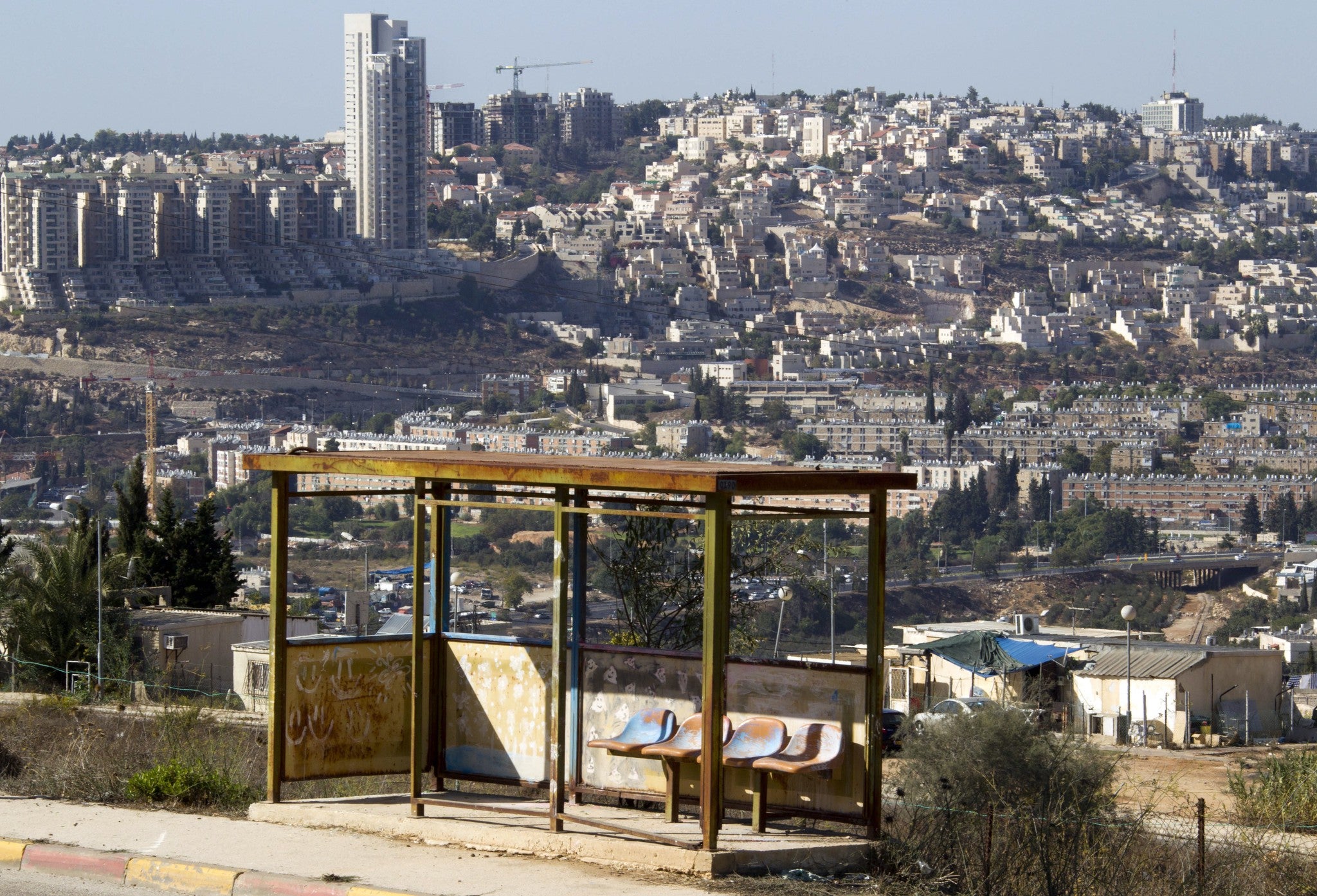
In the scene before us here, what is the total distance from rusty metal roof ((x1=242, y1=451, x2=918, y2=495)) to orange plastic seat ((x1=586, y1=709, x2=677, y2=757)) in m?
0.65

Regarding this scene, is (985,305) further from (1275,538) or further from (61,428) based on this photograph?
(61,428)

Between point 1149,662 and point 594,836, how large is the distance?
35.8 ft

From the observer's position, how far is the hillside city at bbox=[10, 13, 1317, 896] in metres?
5.29

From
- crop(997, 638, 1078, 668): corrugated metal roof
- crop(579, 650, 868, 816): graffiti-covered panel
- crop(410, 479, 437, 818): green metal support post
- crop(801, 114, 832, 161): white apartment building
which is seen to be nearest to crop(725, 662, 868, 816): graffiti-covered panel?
crop(579, 650, 868, 816): graffiti-covered panel

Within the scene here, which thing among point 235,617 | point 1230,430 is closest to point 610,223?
point 1230,430

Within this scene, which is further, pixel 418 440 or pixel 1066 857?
pixel 418 440

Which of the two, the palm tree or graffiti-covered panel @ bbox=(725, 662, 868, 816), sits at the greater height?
graffiti-covered panel @ bbox=(725, 662, 868, 816)

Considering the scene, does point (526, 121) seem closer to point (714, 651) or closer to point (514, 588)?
point (514, 588)

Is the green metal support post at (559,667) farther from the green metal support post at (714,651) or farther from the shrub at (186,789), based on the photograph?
the shrub at (186,789)

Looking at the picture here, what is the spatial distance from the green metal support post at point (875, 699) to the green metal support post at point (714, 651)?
38 centimetres

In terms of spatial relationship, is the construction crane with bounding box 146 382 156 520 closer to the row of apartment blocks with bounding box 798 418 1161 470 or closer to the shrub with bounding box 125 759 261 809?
the row of apartment blocks with bounding box 798 418 1161 470

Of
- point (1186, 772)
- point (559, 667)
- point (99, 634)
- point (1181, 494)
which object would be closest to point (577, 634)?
point (559, 667)

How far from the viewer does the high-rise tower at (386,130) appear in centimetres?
12188

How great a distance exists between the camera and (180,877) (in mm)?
4863
